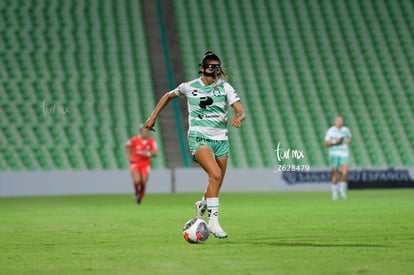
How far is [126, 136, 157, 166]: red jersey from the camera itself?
2414 centimetres

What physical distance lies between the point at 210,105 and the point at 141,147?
13.1m

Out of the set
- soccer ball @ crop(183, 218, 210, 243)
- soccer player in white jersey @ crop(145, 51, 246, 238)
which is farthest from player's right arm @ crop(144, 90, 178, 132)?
soccer ball @ crop(183, 218, 210, 243)

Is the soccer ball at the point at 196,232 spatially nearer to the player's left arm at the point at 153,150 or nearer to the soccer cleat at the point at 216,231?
the soccer cleat at the point at 216,231

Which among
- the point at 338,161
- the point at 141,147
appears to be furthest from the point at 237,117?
the point at 338,161

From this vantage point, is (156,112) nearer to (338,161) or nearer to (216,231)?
(216,231)

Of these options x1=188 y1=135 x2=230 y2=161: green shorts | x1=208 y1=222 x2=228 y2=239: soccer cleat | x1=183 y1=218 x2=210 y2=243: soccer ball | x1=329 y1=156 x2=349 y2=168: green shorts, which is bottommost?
x1=329 y1=156 x2=349 y2=168: green shorts

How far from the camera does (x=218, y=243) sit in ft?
35.0

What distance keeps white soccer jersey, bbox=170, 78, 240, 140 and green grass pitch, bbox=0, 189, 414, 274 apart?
1.36 m

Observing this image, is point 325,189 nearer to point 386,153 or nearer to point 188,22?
point 386,153

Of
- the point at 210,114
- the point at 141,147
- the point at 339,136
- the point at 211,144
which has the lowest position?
the point at 339,136

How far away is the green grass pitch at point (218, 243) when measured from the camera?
316 inches

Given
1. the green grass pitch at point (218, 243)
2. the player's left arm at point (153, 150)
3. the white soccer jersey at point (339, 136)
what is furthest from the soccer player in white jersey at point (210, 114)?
the white soccer jersey at point (339, 136)

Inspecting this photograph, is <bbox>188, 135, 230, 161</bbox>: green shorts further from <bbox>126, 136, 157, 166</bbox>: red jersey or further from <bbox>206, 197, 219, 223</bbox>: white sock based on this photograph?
<bbox>126, 136, 157, 166</bbox>: red jersey

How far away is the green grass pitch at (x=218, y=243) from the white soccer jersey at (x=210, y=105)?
136 centimetres
